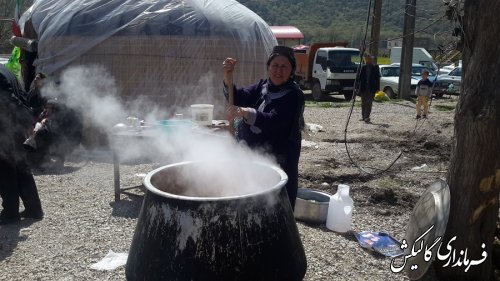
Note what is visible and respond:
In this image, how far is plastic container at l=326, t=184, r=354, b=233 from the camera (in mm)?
4309

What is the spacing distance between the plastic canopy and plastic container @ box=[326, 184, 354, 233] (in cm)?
488

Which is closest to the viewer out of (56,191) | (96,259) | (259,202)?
(259,202)

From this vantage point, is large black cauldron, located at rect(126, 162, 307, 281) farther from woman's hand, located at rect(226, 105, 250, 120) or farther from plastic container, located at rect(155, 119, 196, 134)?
plastic container, located at rect(155, 119, 196, 134)

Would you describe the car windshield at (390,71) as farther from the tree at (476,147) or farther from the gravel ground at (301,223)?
the tree at (476,147)

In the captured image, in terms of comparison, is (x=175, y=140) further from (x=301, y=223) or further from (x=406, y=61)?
(x=406, y=61)

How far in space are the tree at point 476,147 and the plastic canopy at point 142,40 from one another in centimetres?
578

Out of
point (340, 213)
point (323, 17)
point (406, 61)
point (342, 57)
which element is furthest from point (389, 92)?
point (323, 17)

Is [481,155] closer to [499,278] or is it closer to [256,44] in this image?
[499,278]

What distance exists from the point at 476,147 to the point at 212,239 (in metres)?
2.05

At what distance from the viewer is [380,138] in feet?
30.4

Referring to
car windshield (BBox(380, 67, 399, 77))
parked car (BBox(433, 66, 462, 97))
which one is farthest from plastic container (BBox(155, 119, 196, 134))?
car windshield (BBox(380, 67, 399, 77))

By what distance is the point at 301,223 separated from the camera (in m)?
4.54

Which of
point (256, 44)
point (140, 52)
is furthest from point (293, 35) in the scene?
point (140, 52)

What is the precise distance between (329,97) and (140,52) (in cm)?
1140
